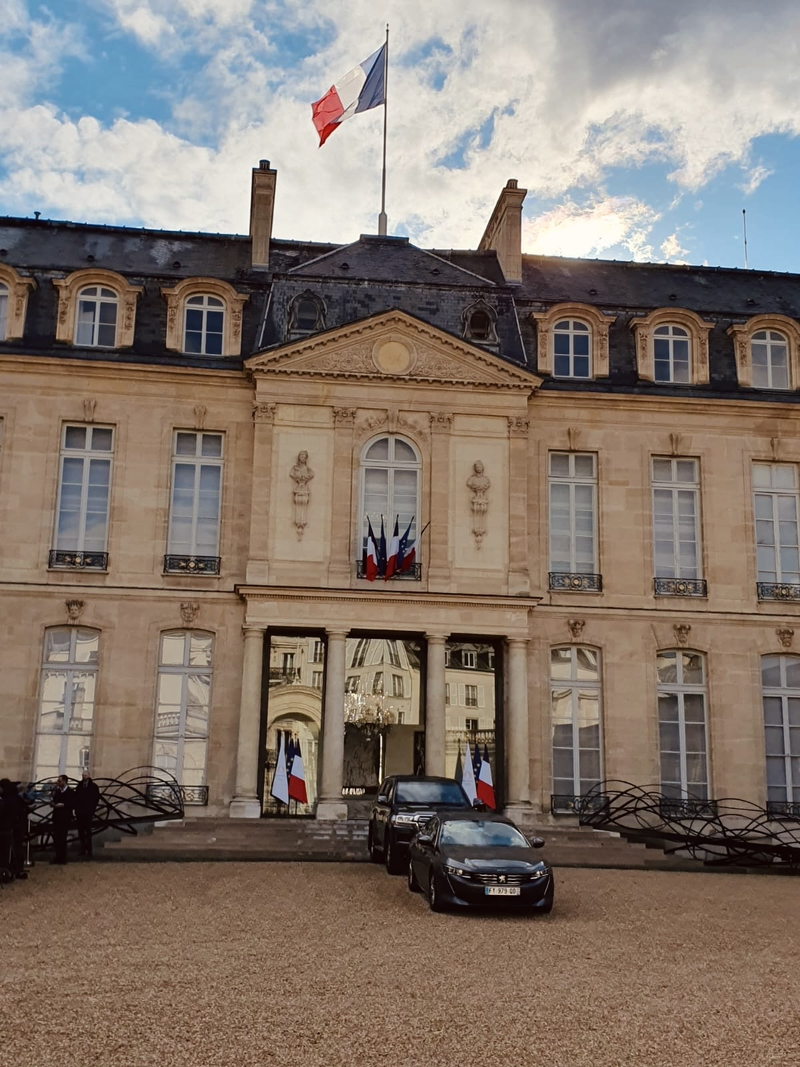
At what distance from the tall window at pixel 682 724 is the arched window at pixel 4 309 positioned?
50.1 ft

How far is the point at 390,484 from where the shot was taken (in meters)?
24.9

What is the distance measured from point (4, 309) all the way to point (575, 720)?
14647mm

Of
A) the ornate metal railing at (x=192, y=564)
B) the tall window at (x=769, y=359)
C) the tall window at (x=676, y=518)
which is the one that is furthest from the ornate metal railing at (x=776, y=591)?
the ornate metal railing at (x=192, y=564)

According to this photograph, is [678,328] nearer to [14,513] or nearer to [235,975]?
[14,513]

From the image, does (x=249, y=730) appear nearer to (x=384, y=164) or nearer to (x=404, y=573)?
(x=404, y=573)

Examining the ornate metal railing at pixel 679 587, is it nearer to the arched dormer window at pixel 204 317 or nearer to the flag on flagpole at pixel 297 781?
the flag on flagpole at pixel 297 781

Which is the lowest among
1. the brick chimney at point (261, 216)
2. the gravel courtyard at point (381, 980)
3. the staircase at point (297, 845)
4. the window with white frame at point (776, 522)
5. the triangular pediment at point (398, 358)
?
the gravel courtyard at point (381, 980)

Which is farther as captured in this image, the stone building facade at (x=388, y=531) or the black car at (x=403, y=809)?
the stone building facade at (x=388, y=531)

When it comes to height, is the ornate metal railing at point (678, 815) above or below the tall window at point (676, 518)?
below

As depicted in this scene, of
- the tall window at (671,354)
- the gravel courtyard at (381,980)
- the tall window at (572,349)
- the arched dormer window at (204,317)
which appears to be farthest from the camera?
the tall window at (671,354)

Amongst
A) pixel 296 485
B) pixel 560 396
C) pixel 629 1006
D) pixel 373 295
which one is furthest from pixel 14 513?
pixel 629 1006

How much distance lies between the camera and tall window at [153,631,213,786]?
23.6m

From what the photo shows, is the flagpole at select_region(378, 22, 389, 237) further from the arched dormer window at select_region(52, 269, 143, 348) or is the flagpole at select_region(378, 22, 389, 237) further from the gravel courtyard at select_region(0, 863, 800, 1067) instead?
the gravel courtyard at select_region(0, 863, 800, 1067)

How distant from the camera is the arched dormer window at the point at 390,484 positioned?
2477 cm
